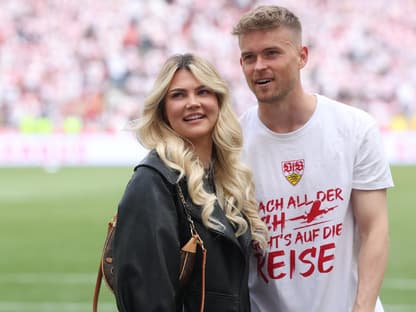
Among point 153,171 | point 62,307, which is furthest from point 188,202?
point 62,307

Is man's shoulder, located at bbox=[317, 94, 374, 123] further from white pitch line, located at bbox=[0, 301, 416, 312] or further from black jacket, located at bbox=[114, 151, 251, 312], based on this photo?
white pitch line, located at bbox=[0, 301, 416, 312]

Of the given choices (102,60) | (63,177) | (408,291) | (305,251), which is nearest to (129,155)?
(63,177)

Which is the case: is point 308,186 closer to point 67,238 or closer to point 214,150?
point 214,150

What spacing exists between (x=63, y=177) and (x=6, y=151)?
4.19 m

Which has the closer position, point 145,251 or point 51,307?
point 145,251

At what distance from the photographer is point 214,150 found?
9.67 ft

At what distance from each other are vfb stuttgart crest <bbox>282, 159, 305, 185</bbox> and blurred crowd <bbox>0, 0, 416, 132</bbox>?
812 inches

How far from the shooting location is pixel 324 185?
295cm

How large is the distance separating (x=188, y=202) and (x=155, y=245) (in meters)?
0.20

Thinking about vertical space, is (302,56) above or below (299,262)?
above

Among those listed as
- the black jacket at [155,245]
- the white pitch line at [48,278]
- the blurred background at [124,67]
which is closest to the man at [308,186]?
the black jacket at [155,245]

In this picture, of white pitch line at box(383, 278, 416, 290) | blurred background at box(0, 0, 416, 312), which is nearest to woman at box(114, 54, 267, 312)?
white pitch line at box(383, 278, 416, 290)

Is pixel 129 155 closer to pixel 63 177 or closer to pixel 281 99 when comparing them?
pixel 63 177

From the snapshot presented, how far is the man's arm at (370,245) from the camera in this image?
2.87 metres
